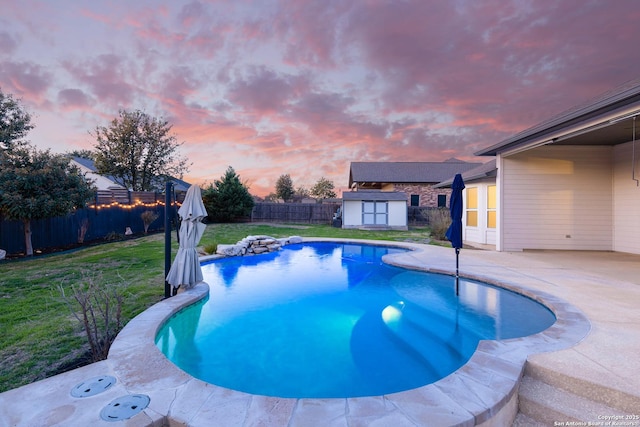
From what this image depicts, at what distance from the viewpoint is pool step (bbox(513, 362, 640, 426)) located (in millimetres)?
2371

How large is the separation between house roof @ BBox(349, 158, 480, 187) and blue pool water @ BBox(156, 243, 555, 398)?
2022 centimetres

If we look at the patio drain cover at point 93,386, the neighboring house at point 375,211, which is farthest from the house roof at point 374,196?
the patio drain cover at point 93,386

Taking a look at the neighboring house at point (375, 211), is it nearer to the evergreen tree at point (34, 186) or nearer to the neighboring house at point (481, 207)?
the neighboring house at point (481, 207)

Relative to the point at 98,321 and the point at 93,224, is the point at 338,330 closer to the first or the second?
the point at 98,321

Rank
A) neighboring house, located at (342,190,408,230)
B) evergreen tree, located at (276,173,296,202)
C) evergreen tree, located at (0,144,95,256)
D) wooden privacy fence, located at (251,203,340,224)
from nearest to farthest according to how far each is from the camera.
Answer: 1. evergreen tree, located at (0,144,95,256)
2. neighboring house, located at (342,190,408,230)
3. wooden privacy fence, located at (251,203,340,224)
4. evergreen tree, located at (276,173,296,202)

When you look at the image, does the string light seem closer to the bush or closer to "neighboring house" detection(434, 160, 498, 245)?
the bush

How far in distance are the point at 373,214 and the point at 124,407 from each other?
19895mm

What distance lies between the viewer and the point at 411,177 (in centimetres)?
2702

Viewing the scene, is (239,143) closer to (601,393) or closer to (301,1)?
(301,1)

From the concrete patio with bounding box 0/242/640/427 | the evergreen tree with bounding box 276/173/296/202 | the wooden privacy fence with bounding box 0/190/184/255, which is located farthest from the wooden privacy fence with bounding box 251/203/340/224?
the concrete patio with bounding box 0/242/640/427

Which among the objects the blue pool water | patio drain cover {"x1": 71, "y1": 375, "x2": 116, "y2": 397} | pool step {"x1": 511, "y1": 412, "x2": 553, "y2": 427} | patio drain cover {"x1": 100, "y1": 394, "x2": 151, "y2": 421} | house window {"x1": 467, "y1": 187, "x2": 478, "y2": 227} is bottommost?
the blue pool water

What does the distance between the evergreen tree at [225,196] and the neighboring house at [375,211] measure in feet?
27.1

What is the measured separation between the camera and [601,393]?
97.3 inches

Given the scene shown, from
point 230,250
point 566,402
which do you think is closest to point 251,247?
point 230,250
